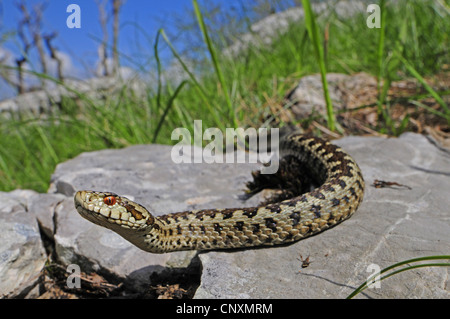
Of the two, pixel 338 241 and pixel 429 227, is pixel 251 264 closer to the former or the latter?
pixel 338 241

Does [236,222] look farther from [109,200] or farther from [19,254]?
[19,254]

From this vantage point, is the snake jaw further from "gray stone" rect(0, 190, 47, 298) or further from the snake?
"gray stone" rect(0, 190, 47, 298)

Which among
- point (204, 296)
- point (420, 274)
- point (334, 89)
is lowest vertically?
point (204, 296)

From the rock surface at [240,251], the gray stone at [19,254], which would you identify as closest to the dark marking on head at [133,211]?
the rock surface at [240,251]

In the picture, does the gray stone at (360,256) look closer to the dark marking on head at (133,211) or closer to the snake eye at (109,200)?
the dark marking on head at (133,211)

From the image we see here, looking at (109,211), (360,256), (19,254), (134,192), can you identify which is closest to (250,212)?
(360,256)

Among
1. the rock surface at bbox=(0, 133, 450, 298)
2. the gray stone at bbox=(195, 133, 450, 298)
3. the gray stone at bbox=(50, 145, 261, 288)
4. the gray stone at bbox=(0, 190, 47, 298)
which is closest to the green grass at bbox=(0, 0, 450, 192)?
the gray stone at bbox=(50, 145, 261, 288)
